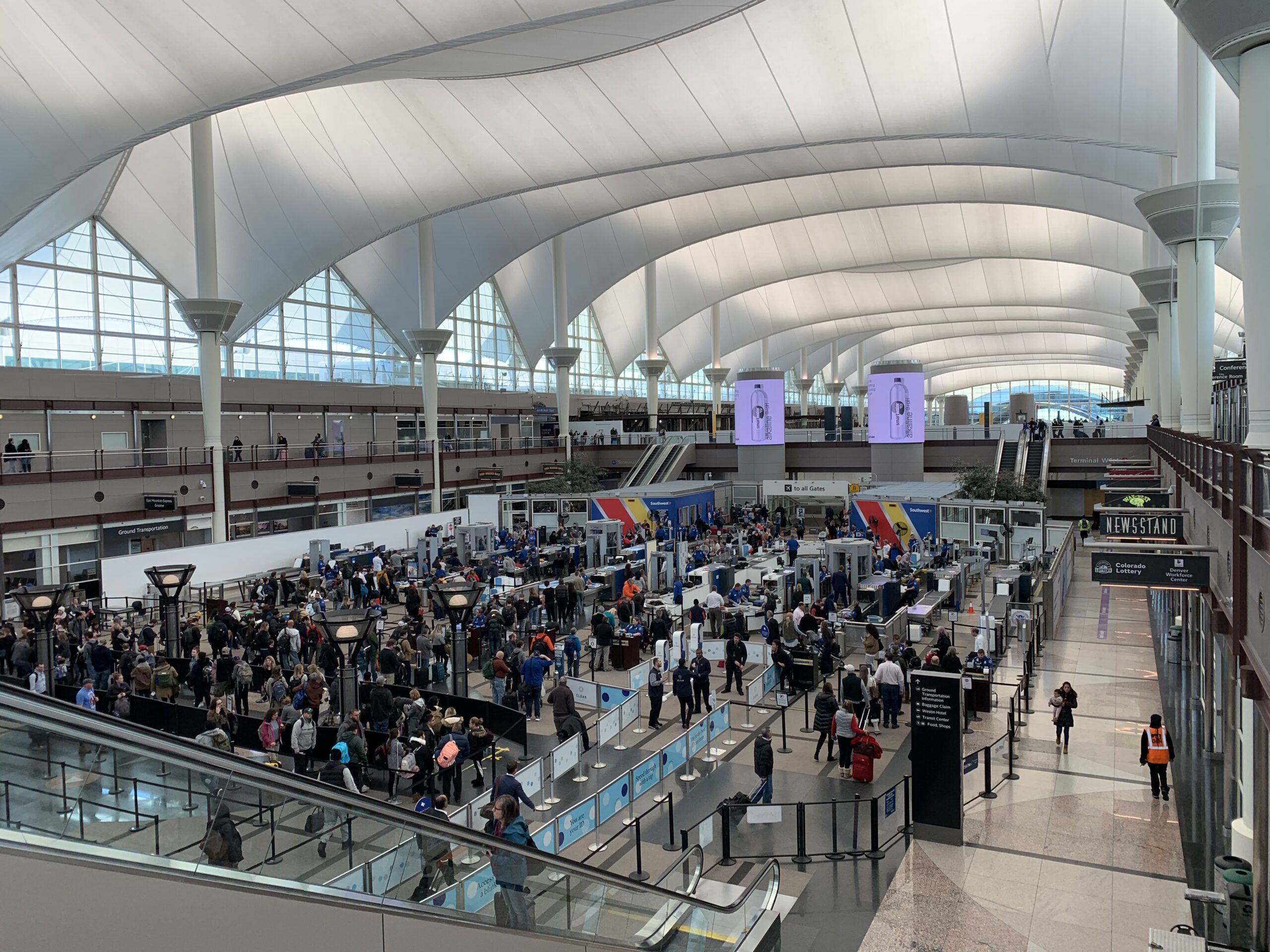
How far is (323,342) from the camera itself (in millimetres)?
40594

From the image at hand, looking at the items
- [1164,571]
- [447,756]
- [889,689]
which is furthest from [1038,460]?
[447,756]

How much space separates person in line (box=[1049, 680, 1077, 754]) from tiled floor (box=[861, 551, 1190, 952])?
0.56ft

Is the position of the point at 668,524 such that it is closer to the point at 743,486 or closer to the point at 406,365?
the point at 743,486

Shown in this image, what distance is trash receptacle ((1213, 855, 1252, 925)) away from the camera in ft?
25.8

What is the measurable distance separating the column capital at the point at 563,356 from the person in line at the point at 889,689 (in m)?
32.9

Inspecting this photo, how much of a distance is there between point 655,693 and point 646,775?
2.45 metres

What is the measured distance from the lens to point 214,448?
2772 cm

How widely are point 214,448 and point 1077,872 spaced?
1005 inches

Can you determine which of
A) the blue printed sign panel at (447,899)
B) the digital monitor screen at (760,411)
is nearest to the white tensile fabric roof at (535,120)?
the digital monitor screen at (760,411)

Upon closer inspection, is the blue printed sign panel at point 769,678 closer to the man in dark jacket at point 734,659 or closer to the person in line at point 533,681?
the man in dark jacket at point 734,659

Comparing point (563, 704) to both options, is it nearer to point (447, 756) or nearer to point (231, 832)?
point (447, 756)

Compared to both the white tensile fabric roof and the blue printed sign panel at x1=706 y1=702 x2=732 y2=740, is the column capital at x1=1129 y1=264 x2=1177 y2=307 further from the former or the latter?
the blue printed sign panel at x1=706 y1=702 x2=732 y2=740

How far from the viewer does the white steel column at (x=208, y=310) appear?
1033 inches

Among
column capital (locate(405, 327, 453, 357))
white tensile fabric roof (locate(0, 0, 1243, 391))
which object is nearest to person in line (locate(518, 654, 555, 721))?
white tensile fabric roof (locate(0, 0, 1243, 391))
